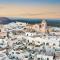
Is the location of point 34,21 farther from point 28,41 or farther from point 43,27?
point 28,41

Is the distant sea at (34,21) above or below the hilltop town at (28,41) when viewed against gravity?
above

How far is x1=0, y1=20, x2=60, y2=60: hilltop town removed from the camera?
247 centimetres

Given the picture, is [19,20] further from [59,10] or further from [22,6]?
[59,10]

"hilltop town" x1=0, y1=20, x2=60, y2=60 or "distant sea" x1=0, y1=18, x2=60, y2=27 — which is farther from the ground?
"distant sea" x1=0, y1=18, x2=60, y2=27

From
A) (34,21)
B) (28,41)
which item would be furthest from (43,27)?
(28,41)

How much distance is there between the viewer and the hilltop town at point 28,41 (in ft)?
8.09

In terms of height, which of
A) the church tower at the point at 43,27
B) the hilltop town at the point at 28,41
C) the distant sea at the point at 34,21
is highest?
the distant sea at the point at 34,21

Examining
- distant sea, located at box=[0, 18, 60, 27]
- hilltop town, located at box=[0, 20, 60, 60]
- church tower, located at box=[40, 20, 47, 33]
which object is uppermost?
distant sea, located at box=[0, 18, 60, 27]

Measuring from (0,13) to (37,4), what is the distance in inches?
21.9

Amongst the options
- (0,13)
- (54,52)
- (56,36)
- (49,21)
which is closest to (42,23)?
(49,21)

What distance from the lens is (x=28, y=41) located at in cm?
253

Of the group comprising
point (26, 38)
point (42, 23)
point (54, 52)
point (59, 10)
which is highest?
point (59, 10)

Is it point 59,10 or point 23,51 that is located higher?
point 59,10

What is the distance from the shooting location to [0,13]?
8.52 ft
